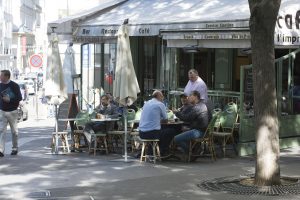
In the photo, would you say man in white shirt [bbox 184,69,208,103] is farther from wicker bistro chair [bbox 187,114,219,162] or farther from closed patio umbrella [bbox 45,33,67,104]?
closed patio umbrella [bbox 45,33,67,104]

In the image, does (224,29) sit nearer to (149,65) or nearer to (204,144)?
(204,144)

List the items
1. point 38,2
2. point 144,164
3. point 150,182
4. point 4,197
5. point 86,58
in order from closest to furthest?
point 4,197, point 150,182, point 144,164, point 86,58, point 38,2

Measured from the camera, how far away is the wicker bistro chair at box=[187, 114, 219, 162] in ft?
38.5

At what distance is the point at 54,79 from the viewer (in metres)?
13.5

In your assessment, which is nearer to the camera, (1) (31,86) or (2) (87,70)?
(2) (87,70)

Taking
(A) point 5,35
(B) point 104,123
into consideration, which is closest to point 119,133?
(B) point 104,123

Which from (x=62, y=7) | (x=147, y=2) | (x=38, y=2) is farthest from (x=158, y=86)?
(x=38, y=2)

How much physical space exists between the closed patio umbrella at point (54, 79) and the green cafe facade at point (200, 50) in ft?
8.53

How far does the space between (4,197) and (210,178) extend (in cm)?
318

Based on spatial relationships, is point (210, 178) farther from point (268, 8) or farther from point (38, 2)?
point (38, 2)

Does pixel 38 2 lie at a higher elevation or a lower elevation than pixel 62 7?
higher

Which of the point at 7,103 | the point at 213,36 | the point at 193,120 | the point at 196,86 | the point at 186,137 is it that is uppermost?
the point at 213,36

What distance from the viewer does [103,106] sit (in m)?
14.0

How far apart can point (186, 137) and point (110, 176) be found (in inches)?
80.4
